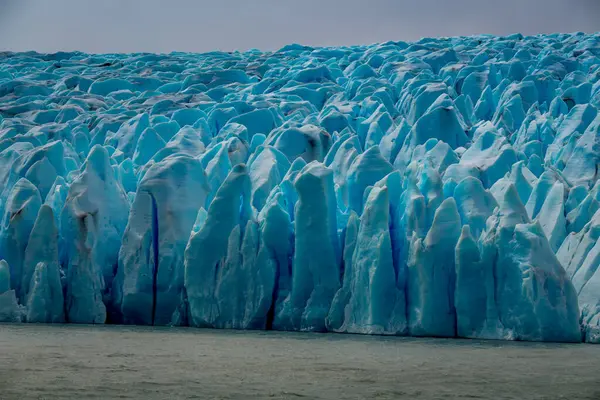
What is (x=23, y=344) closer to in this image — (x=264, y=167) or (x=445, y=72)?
(x=264, y=167)

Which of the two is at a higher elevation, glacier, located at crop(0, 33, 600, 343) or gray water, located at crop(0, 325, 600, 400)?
glacier, located at crop(0, 33, 600, 343)

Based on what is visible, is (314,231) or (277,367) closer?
(277,367)

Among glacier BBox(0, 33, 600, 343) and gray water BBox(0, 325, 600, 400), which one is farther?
glacier BBox(0, 33, 600, 343)

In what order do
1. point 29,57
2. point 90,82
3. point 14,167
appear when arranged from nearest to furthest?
point 14,167 → point 90,82 → point 29,57

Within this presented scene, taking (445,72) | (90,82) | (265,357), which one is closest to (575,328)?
(265,357)

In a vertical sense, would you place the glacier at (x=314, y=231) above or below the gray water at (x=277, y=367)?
above

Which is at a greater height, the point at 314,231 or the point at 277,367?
the point at 314,231

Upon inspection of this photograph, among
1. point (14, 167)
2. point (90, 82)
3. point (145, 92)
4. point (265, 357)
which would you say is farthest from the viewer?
point (90, 82)

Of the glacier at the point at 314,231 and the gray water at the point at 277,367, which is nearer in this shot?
the gray water at the point at 277,367
